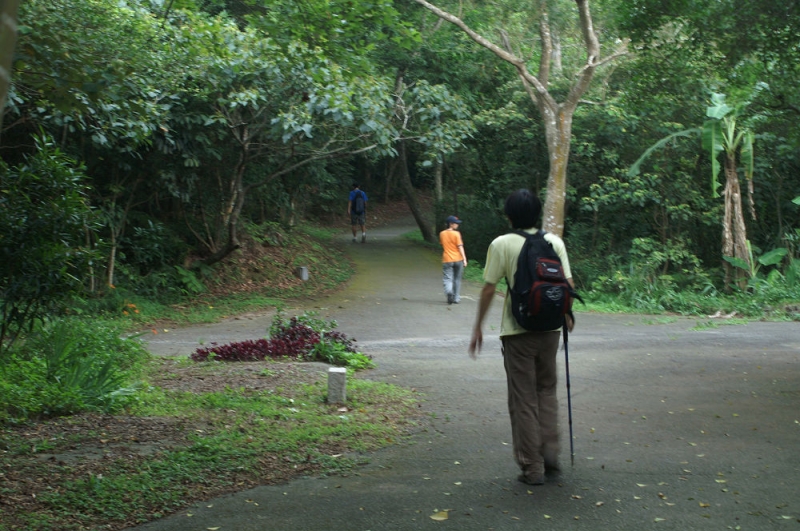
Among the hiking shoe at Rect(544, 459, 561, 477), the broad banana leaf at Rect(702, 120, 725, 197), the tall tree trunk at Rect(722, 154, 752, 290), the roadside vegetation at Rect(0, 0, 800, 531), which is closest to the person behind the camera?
the hiking shoe at Rect(544, 459, 561, 477)

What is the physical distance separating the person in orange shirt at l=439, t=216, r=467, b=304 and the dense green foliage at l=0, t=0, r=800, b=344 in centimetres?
212

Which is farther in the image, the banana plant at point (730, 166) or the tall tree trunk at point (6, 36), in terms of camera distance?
the banana plant at point (730, 166)

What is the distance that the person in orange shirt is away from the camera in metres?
17.0

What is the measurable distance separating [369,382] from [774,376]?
15.9 feet

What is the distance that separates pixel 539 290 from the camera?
541cm

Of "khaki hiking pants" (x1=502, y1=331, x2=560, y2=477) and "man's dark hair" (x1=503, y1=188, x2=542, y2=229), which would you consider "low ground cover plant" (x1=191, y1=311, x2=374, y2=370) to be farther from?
"man's dark hair" (x1=503, y1=188, x2=542, y2=229)

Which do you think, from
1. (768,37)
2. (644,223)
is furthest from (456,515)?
(644,223)

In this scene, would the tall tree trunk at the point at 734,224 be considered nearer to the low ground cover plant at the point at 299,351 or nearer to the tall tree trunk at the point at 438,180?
the low ground cover plant at the point at 299,351

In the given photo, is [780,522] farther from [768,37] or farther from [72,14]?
[72,14]

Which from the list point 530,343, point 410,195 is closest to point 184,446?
point 530,343

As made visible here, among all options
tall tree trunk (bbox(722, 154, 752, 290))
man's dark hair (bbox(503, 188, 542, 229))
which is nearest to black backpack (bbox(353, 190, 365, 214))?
tall tree trunk (bbox(722, 154, 752, 290))

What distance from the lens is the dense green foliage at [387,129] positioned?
424 inches

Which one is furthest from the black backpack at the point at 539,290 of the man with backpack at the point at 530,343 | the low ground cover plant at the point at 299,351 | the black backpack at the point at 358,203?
the black backpack at the point at 358,203

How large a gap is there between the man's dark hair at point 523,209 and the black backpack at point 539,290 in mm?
194
